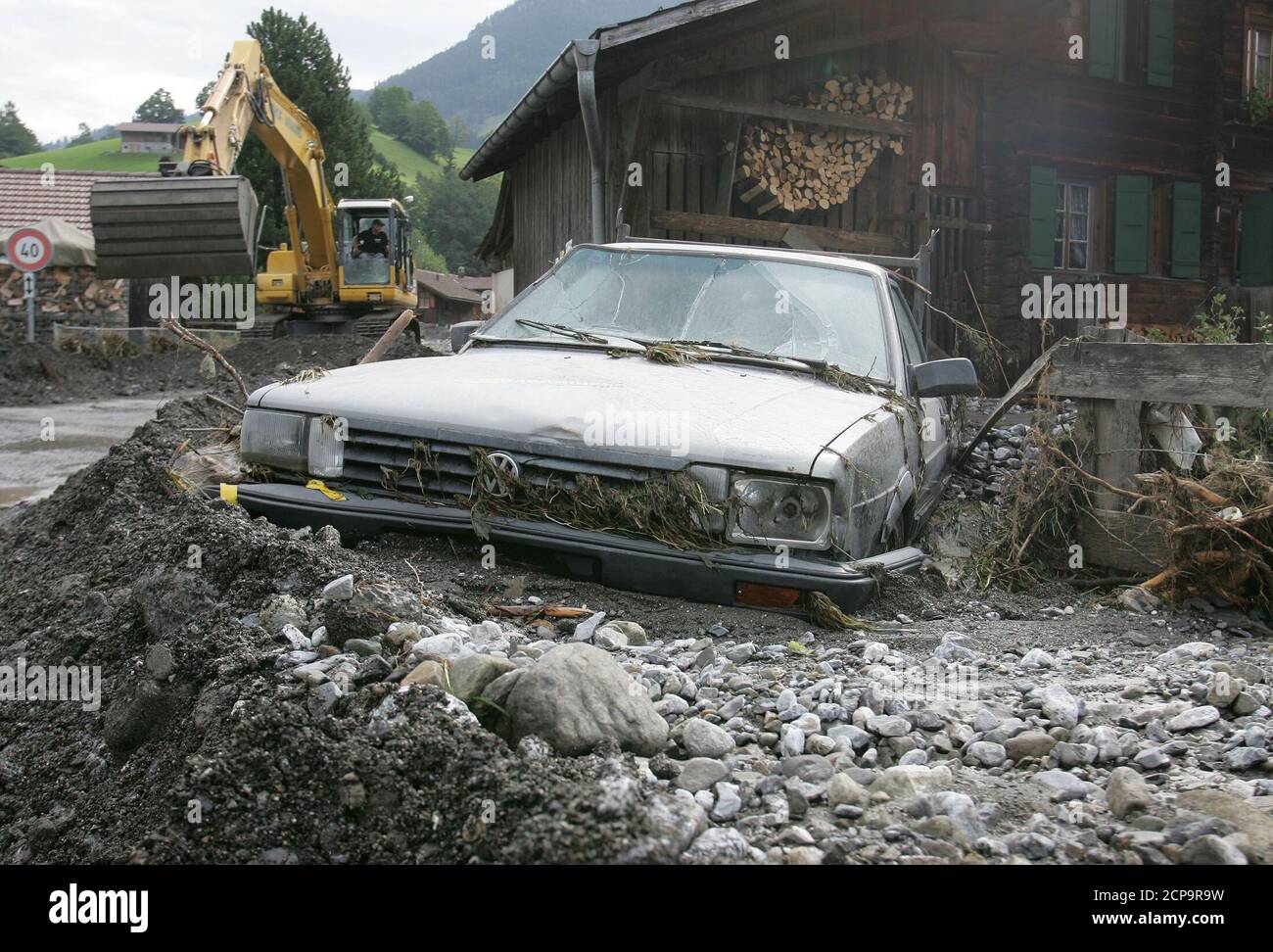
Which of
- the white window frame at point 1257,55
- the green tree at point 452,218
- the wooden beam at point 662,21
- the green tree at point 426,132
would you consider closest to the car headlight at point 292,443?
the wooden beam at point 662,21

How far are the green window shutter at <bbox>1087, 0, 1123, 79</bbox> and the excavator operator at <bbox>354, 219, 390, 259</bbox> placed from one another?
1252 cm

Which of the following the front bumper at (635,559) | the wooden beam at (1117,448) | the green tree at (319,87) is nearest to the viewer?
the front bumper at (635,559)

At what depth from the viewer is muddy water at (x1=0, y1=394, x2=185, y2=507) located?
9.16 m

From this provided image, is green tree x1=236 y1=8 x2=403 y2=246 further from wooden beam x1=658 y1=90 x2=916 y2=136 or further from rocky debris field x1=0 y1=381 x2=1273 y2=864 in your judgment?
rocky debris field x1=0 y1=381 x2=1273 y2=864

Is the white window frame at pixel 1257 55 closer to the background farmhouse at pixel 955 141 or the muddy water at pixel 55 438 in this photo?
the background farmhouse at pixel 955 141

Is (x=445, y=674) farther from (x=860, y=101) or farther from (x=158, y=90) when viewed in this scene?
(x=158, y=90)

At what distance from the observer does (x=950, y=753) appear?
A: 2797 millimetres

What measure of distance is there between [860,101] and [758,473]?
32.3ft

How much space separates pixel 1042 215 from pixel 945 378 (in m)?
10.7

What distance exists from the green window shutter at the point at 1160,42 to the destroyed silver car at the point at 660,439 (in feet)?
44.1

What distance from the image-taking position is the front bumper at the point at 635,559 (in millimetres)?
3635

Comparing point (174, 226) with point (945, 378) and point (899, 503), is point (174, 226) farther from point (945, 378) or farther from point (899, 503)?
point (899, 503)
